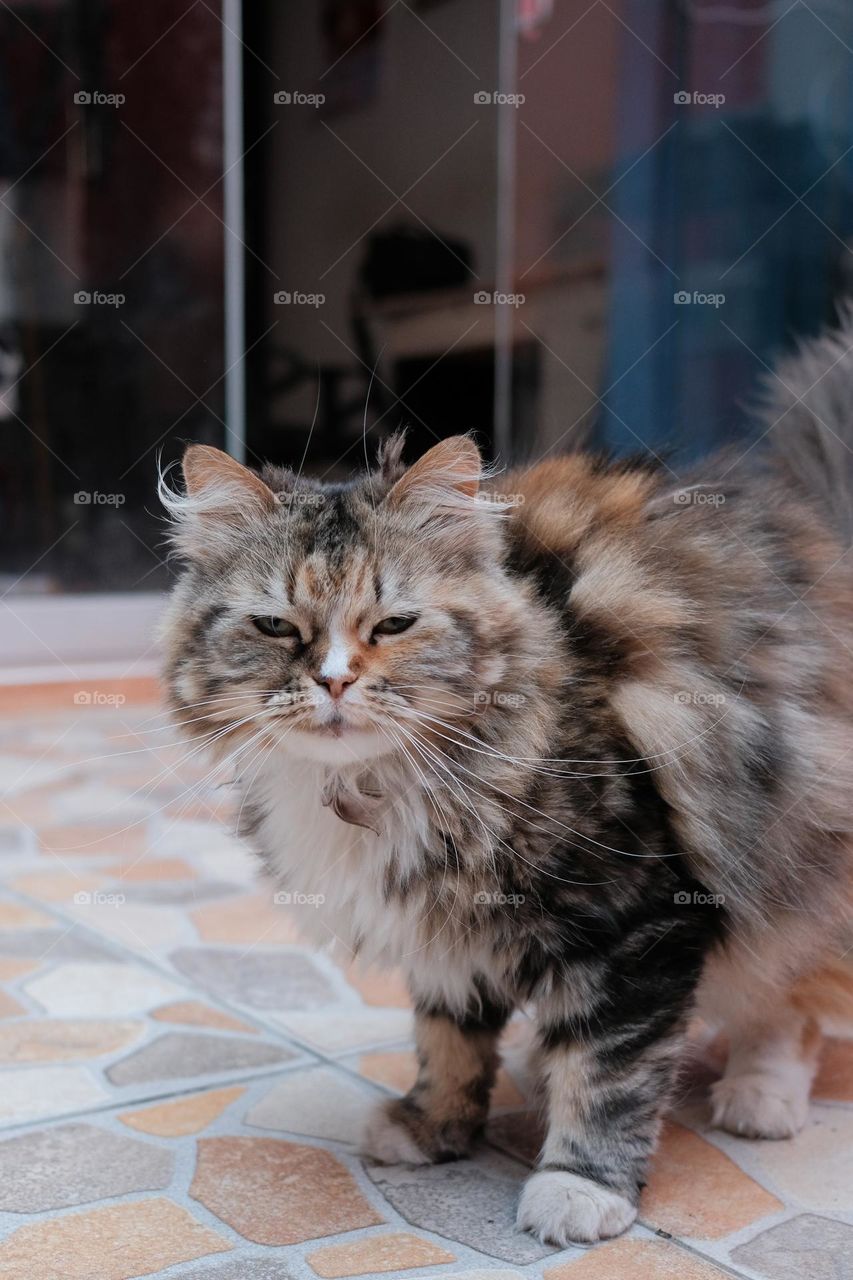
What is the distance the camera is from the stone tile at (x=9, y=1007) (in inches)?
85.3

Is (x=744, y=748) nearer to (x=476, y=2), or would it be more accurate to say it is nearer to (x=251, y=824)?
(x=251, y=824)

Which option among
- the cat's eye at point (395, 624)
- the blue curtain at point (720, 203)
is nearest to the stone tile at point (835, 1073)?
the cat's eye at point (395, 624)

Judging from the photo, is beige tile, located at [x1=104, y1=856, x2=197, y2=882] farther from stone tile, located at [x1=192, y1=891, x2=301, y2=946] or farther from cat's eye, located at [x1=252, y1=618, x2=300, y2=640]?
cat's eye, located at [x1=252, y1=618, x2=300, y2=640]

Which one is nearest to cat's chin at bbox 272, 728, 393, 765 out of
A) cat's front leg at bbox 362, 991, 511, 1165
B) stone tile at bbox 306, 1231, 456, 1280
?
cat's front leg at bbox 362, 991, 511, 1165

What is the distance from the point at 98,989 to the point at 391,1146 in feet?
2.74

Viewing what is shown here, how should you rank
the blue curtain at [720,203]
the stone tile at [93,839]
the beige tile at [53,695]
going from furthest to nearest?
1. the beige tile at [53,695]
2. the blue curtain at [720,203]
3. the stone tile at [93,839]

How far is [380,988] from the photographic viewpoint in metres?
2.36

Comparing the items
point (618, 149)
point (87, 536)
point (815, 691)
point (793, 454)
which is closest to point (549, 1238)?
point (815, 691)

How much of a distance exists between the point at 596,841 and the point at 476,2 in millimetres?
4064

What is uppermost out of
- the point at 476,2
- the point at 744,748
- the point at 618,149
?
the point at 476,2

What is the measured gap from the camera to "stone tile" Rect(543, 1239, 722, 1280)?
140cm

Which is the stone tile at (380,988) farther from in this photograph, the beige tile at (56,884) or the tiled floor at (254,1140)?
the beige tile at (56,884)

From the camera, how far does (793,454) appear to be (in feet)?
6.58

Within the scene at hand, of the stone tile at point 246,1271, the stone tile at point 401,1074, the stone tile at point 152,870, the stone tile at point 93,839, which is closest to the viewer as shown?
the stone tile at point 246,1271
